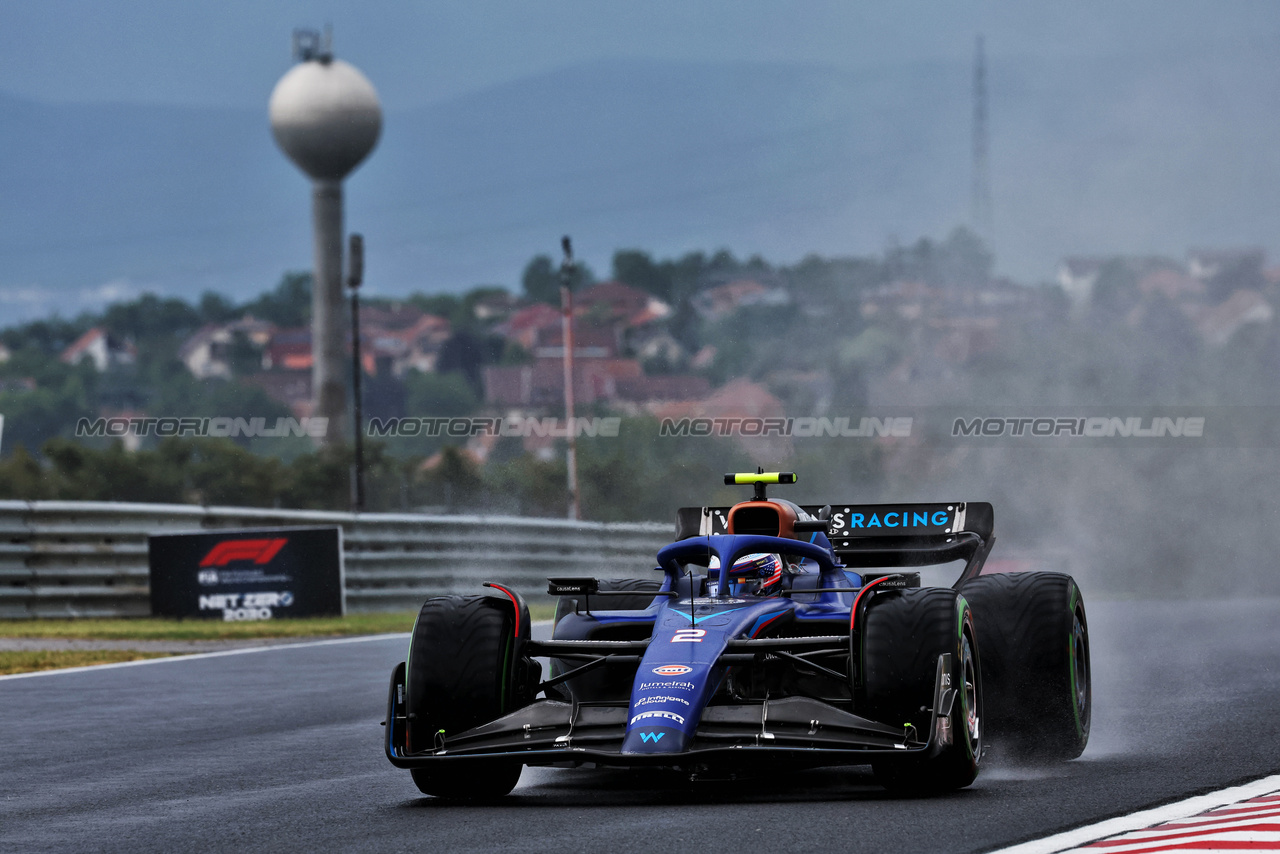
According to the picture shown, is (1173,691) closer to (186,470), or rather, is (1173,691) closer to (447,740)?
(447,740)

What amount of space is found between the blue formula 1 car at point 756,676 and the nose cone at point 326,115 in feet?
210

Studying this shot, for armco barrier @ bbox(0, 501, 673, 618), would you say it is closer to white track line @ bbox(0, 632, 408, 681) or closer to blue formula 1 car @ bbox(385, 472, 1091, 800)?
white track line @ bbox(0, 632, 408, 681)

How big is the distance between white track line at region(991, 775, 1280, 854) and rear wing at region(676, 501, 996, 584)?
3.02m

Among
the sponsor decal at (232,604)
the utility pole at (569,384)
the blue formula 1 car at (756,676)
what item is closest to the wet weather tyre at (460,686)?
the blue formula 1 car at (756,676)

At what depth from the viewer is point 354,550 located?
22781 mm

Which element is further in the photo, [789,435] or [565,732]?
[789,435]

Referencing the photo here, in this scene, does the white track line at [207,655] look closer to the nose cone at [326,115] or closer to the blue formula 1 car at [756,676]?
the blue formula 1 car at [756,676]

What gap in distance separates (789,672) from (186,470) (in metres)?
46.4

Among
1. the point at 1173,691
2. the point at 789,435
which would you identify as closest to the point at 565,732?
the point at 1173,691

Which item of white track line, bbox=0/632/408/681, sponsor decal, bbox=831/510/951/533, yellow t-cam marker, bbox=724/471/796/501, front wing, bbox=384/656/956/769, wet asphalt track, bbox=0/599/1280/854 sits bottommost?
white track line, bbox=0/632/408/681

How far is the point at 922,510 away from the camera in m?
10.9

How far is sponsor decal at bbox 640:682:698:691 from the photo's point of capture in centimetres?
725

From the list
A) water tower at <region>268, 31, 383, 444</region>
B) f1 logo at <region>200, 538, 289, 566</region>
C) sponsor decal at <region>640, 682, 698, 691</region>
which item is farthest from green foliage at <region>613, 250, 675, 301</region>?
sponsor decal at <region>640, 682, 698, 691</region>

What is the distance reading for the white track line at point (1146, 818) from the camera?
6203 millimetres
